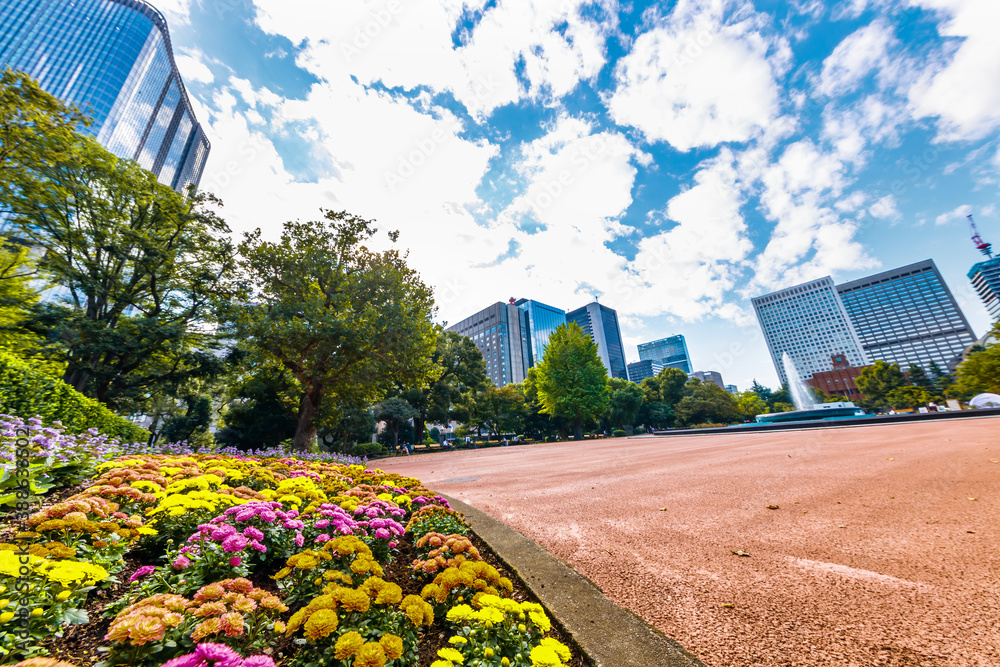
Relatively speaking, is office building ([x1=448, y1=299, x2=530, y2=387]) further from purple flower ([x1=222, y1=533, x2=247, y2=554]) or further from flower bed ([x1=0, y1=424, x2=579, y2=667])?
purple flower ([x1=222, y1=533, x2=247, y2=554])

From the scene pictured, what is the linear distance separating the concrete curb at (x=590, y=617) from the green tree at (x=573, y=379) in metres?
28.2

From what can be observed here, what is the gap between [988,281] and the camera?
74000 millimetres

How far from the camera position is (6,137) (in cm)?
990

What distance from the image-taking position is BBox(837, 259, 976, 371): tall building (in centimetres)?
9456

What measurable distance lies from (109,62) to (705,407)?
402 feet

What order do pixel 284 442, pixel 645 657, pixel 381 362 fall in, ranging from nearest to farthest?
pixel 645 657 → pixel 381 362 → pixel 284 442

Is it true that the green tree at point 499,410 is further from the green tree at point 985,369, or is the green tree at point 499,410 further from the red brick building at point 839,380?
the red brick building at point 839,380

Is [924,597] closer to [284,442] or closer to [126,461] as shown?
[126,461]

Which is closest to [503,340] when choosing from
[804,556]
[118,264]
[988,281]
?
[118,264]

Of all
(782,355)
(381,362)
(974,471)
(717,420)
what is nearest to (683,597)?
(974,471)

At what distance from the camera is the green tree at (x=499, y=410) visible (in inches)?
1357

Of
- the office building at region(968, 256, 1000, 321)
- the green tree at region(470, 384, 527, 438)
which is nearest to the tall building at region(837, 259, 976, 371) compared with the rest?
the office building at region(968, 256, 1000, 321)

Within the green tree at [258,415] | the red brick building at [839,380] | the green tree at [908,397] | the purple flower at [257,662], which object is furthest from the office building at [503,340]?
the purple flower at [257,662]

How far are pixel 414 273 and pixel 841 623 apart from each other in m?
14.8
